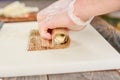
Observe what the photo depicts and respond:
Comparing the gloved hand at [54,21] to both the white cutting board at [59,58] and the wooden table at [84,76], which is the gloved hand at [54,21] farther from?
the wooden table at [84,76]

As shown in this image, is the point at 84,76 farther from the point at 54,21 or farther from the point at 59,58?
the point at 54,21

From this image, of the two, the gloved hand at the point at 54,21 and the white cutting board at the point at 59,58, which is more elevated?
the gloved hand at the point at 54,21

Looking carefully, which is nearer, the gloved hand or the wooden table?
the wooden table

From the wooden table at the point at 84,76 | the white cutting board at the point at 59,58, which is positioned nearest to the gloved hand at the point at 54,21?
the white cutting board at the point at 59,58

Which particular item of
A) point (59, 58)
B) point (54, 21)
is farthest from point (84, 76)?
point (54, 21)

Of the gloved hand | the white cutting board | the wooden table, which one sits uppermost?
the gloved hand

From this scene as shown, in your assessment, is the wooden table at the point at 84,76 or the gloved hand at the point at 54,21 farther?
the gloved hand at the point at 54,21

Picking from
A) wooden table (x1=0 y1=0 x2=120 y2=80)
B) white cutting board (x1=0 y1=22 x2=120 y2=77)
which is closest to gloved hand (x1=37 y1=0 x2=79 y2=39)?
white cutting board (x1=0 y1=22 x2=120 y2=77)

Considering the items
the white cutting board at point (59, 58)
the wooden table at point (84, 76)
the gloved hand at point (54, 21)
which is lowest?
the wooden table at point (84, 76)

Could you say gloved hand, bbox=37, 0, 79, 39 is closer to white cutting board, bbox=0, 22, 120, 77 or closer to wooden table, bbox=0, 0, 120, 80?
white cutting board, bbox=0, 22, 120, 77
